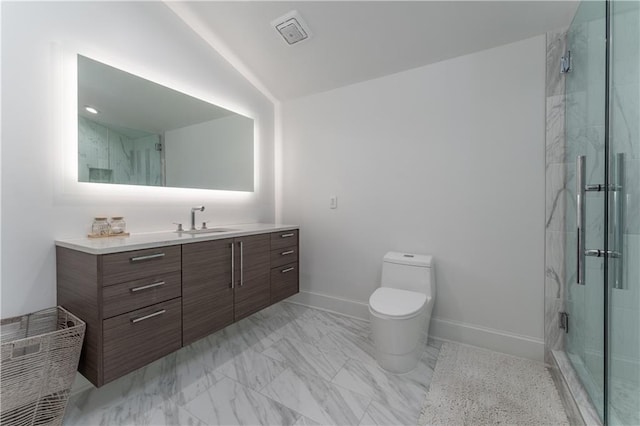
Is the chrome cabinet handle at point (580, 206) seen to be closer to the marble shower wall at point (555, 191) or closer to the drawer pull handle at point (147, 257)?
the marble shower wall at point (555, 191)

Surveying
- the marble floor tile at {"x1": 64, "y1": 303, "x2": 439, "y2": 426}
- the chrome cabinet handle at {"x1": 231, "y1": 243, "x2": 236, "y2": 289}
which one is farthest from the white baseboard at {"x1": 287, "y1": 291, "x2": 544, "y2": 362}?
the chrome cabinet handle at {"x1": 231, "y1": 243, "x2": 236, "y2": 289}

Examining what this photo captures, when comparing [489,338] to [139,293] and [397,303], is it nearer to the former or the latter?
[397,303]

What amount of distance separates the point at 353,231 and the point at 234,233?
112 centimetres

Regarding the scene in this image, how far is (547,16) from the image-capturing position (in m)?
1.66

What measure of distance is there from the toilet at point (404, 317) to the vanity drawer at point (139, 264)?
4.03 feet

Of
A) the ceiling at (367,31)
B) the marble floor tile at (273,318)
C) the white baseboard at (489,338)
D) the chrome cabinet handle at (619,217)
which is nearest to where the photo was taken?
the chrome cabinet handle at (619,217)

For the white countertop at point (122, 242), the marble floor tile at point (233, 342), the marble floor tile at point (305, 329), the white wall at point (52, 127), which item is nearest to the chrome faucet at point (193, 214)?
the white wall at point (52, 127)

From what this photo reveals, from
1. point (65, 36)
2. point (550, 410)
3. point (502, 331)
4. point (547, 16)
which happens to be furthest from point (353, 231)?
point (65, 36)

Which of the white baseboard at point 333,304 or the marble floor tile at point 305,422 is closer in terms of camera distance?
the marble floor tile at point 305,422

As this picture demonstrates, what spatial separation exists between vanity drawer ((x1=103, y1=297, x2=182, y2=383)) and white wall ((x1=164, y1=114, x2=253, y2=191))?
0.98 metres

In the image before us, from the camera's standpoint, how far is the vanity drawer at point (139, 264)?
1.24 metres

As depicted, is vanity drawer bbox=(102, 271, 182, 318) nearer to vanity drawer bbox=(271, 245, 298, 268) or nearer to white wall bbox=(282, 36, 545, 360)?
vanity drawer bbox=(271, 245, 298, 268)

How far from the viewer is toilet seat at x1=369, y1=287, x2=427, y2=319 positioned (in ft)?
5.36

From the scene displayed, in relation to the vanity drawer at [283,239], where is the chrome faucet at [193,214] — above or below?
above
